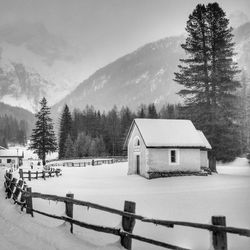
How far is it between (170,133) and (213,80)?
304 inches

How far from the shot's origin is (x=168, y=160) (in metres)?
32.3

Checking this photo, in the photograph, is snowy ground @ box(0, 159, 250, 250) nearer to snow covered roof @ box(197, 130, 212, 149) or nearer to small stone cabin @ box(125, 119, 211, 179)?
small stone cabin @ box(125, 119, 211, 179)

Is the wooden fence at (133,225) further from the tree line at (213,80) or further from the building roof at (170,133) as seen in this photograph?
the tree line at (213,80)

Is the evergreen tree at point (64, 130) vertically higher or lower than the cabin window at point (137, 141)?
higher

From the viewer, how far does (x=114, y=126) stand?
115m

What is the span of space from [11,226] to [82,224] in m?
2.77

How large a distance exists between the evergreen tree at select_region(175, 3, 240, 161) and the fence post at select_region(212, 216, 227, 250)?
29.6 metres

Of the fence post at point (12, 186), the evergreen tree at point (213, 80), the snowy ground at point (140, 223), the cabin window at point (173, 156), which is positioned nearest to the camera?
the snowy ground at point (140, 223)

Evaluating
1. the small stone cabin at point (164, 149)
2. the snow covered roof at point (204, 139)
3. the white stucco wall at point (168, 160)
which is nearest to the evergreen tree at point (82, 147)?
the small stone cabin at point (164, 149)

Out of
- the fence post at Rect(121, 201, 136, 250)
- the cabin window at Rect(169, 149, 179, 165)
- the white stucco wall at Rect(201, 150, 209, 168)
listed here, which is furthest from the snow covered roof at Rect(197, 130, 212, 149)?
the fence post at Rect(121, 201, 136, 250)

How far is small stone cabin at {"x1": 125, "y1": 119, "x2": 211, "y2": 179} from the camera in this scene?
105 ft

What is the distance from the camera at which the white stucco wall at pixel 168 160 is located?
104ft

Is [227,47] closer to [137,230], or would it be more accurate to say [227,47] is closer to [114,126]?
[137,230]

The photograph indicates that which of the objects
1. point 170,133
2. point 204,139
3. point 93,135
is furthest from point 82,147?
point 170,133
